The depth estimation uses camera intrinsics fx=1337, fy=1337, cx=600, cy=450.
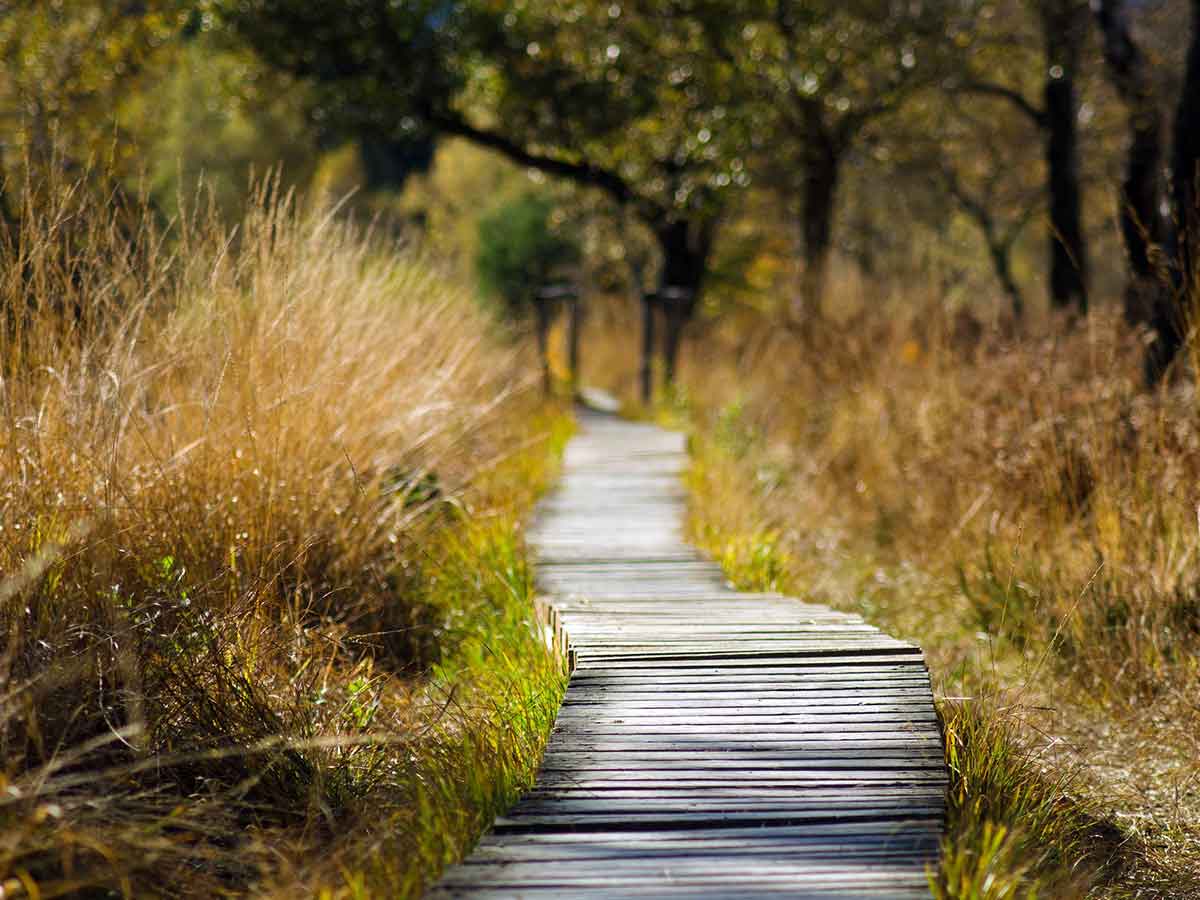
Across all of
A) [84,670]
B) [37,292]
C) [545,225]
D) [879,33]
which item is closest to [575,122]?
[879,33]

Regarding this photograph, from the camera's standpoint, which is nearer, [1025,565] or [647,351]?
[1025,565]

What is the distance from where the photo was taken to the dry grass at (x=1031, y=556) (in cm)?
315

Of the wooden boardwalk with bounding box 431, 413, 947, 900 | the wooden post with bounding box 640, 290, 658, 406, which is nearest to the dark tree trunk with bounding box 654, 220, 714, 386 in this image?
the wooden post with bounding box 640, 290, 658, 406

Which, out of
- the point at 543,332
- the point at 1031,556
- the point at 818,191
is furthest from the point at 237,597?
the point at 818,191

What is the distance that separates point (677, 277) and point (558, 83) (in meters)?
2.35

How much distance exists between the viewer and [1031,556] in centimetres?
461

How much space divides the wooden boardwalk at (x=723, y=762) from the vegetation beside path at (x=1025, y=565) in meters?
0.14

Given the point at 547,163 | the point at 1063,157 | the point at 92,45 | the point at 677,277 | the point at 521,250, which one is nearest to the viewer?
the point at 92,45

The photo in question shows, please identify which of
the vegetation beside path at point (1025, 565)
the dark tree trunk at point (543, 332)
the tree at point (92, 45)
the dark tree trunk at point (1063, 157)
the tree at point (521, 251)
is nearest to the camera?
the vegetation beside path at point (1025, 565)

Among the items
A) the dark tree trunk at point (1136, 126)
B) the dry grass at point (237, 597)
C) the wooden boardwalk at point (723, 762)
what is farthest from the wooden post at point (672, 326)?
the wooden boardwalk at point (723, 762)

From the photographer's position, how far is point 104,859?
7.83ft

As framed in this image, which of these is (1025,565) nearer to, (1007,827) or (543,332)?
(1007,827)

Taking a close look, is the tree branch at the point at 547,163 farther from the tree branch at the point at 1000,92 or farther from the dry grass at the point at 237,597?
the dry grass at the point at 237,597

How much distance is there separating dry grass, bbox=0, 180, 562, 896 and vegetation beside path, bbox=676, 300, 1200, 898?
41.1 inches
